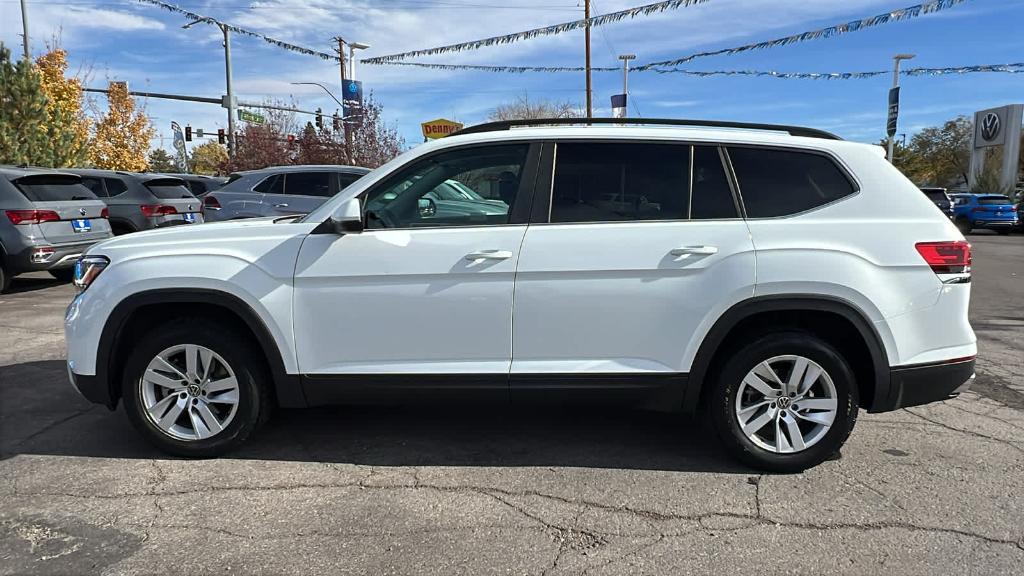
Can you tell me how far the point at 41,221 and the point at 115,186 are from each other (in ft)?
10.0

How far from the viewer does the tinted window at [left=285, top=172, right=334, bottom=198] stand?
1049cm

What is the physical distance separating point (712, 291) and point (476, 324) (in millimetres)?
1233

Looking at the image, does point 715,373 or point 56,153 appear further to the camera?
point 56,153

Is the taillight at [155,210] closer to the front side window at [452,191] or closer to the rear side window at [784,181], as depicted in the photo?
the front side window at [452,191]

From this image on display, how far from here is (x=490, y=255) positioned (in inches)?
138

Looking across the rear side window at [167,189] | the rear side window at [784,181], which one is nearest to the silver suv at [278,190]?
the rear side window at [167,189]

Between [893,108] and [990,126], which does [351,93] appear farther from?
[990,126]

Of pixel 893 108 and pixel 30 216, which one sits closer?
pixel 30 216

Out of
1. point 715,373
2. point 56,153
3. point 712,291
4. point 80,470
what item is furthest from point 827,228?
point 56,153

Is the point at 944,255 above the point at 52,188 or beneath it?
beneath

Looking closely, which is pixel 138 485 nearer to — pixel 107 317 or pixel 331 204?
pixel 107 317

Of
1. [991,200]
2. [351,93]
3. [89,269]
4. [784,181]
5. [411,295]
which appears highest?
[351,93]

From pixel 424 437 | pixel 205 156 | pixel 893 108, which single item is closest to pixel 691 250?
pixel 424 437

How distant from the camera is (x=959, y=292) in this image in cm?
349
